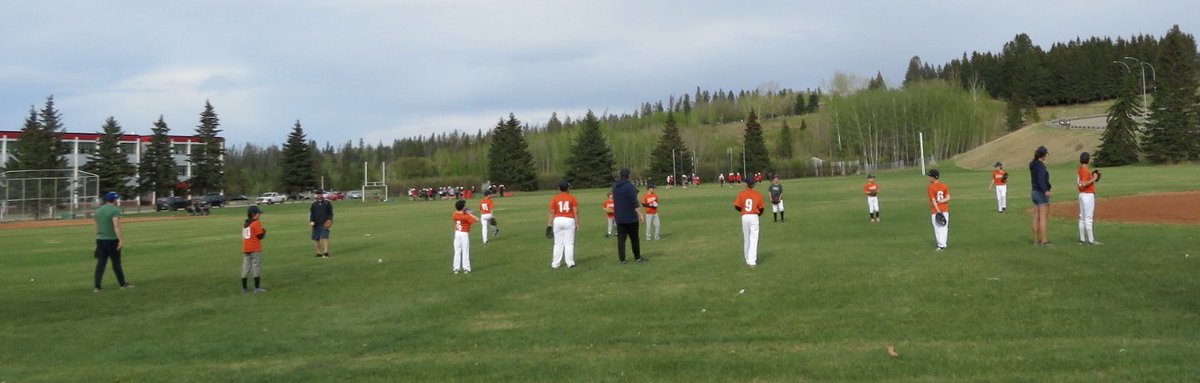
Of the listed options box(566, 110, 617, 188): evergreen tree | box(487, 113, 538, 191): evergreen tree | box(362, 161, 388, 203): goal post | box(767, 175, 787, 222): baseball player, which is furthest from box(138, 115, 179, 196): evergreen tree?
Answer: box(767, 175, 787, 222): baseball player

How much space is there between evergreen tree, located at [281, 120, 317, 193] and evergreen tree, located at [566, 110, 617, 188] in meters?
35.0

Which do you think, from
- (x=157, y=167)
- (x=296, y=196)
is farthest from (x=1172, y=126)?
(x=157, y=167)

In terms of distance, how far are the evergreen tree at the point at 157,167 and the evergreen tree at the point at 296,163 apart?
11.7 m

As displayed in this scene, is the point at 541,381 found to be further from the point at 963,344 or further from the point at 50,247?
the point at 50,247

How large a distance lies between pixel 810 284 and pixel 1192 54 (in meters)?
189

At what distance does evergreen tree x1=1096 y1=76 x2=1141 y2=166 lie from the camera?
71.1 metres

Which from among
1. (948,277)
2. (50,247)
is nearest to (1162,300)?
(948,277)

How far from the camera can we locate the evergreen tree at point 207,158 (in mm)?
88625

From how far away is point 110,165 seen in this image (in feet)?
269

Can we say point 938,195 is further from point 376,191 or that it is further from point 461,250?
point 376,191

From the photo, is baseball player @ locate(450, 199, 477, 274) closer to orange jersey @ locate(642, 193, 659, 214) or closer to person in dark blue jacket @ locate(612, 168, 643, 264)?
person in dark blue jacket @ locate(612, 168, 643, 264)

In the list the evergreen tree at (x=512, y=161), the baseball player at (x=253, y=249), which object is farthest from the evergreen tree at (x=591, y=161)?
the baseball player at (x=253, y=249)

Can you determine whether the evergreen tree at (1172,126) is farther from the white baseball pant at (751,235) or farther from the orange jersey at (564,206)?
the orange jersey at (564,206)

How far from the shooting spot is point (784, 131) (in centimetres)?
15775
